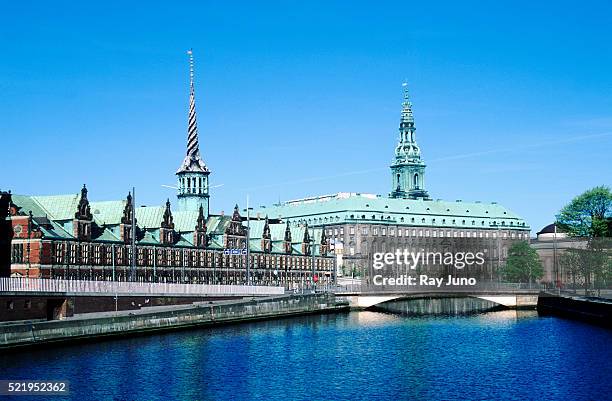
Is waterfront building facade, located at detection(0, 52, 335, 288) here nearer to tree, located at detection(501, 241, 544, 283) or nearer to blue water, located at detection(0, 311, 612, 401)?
blue water, located at detection(0, 311, 612, 401)

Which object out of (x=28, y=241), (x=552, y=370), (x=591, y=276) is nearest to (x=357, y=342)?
(x=552, y=370)

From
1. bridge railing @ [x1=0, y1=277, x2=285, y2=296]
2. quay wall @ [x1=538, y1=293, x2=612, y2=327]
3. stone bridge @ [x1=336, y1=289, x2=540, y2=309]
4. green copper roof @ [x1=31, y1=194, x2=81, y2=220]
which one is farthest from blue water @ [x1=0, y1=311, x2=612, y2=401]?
stone bridge @ [x1=336, y1=289, x2=540, y2=309]

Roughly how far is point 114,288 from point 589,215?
80.0 metres

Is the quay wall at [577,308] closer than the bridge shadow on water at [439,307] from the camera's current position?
Yes

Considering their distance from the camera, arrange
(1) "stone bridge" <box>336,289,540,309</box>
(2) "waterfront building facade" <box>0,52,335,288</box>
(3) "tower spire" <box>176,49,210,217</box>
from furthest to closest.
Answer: (3) "tower spire" <box>176,49,210,217</box>
(1) "stone bridge" <box>336,289,540,309</box>
(2) "waterfront building facade" <box>0,52,335,288</box>

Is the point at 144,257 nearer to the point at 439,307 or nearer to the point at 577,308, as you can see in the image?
the point at 439,307

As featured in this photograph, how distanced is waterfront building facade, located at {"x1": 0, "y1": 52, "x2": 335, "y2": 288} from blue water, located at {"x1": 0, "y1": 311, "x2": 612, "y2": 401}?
21091 millimetres

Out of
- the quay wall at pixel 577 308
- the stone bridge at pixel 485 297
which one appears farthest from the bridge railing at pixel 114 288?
the quay wall at pixel 577 308

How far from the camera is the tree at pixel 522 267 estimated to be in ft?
609

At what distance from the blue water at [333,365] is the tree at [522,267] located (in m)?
83.8

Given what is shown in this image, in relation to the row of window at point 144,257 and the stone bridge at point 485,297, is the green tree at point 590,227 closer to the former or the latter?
the stone bridge at point 485,297

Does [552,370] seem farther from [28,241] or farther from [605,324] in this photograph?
[28,241]

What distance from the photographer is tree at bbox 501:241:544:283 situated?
18550 cm

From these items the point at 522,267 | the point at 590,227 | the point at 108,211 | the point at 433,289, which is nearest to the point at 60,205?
the point at 108,211
